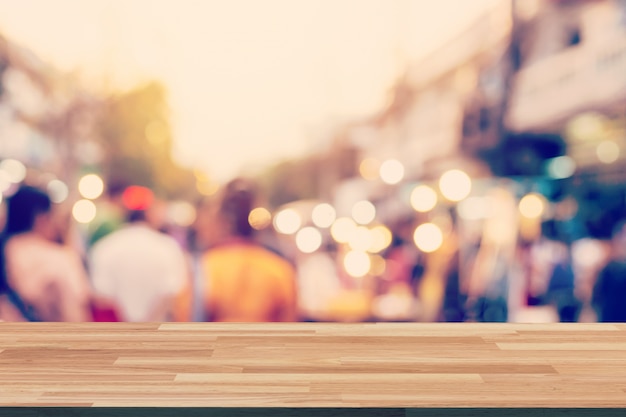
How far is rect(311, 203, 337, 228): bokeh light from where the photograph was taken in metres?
3.95

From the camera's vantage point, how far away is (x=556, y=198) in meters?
3.94

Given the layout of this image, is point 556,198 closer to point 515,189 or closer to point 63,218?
point 515,189

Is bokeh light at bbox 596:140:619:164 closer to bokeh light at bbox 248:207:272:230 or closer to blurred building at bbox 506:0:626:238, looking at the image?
blurred building at bbox 506:0:626:238

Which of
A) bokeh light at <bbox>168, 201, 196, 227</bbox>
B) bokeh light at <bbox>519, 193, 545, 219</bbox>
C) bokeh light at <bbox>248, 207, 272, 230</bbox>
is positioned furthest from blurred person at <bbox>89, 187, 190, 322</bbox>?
bokeh light at <bbox>519, 193, 545, 219</bbox>

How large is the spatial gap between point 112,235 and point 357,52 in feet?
5.35

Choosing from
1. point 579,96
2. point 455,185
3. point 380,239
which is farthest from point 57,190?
point 579,96

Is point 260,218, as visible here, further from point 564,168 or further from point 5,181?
point 564,168

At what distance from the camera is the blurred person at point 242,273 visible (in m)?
3.95

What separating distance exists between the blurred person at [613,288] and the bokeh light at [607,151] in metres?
0.42

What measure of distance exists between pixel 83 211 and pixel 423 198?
5.94 ft

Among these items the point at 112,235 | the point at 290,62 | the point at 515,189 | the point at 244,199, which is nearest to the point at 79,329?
the point at 112,235

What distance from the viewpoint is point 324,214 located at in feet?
13.0

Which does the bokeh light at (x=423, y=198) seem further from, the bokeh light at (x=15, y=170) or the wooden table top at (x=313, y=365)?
the bokeh light at (x=15, y=170)

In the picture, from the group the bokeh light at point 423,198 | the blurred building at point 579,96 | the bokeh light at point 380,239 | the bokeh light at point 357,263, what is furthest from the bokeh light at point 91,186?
the blurred building at point 579,96
